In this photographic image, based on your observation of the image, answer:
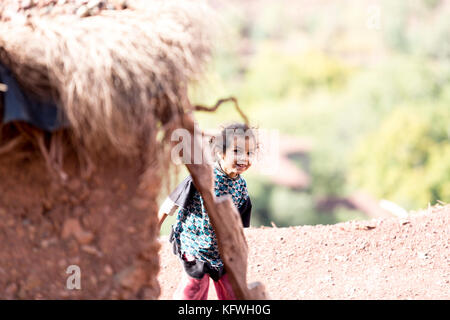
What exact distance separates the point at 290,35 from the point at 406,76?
23.4m

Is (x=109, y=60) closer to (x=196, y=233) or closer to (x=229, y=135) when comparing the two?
(x=229, y=135)

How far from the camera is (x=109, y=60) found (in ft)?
7.91

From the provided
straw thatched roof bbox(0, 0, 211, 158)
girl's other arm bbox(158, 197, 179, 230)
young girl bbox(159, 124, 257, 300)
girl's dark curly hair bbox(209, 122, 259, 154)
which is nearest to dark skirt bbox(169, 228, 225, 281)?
young girl bbox(159, 124, 257, 300)

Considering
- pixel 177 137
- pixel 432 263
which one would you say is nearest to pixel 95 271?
pixel 177 137

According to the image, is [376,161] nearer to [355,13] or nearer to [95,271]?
[95,271]

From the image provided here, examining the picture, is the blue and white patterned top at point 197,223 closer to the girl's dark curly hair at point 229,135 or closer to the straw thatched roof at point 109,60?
the girl's dark curly hair at point 229,135

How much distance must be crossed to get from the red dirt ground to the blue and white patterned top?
601 millimetres

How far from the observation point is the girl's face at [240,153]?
10.9ft

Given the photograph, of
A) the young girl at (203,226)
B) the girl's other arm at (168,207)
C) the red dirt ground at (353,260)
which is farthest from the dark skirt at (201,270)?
the red dirt ground at (353,260)

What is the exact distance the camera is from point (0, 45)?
2473 mm

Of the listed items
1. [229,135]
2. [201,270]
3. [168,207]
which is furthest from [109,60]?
[201,270]

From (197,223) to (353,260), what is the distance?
1539 millimetres

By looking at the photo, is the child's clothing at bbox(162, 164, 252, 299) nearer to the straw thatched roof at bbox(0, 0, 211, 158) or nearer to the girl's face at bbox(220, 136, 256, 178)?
the girl's face at bbox(220, 136, 256, 178)

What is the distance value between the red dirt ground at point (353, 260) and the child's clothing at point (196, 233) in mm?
562
